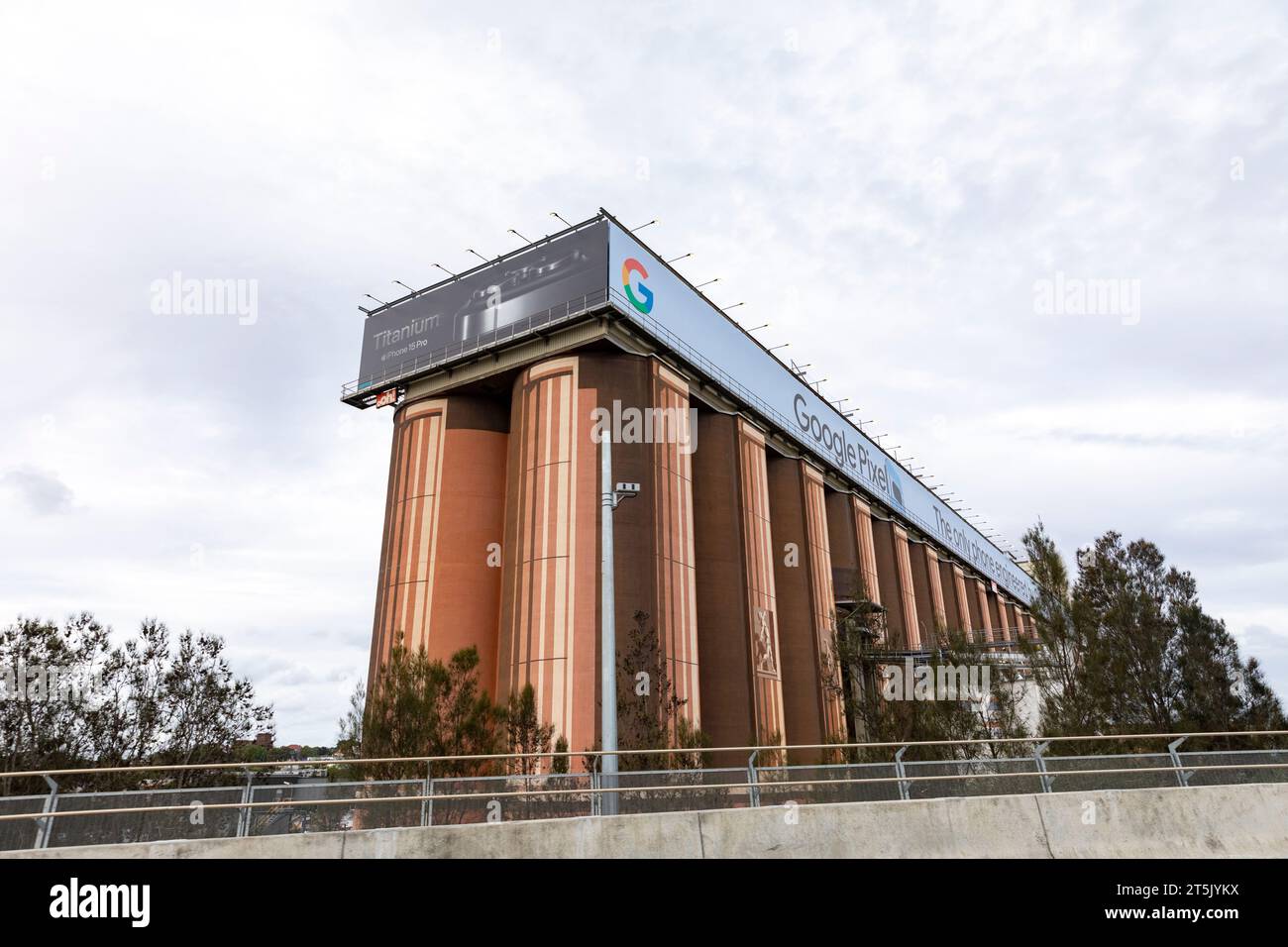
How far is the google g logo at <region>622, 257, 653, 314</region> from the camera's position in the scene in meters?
38.5

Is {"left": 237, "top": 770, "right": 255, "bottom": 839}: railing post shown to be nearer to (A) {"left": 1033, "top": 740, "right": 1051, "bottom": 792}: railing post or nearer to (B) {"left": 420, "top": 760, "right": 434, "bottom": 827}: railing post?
(B) {"left": 420, "top": 760, "right": 434, "bottom": 827}: railing post

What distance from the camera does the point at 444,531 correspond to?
40188 millimetres

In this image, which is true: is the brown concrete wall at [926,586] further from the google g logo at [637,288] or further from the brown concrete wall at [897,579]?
the google g logo at [637,288]

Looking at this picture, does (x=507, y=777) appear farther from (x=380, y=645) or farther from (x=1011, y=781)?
(x=380, y=645)

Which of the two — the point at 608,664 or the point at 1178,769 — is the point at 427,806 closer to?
the point at 608,664

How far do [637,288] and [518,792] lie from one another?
98.8 ft

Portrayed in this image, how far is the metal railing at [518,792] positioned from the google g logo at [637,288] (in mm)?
27555

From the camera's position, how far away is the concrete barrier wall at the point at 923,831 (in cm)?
1171

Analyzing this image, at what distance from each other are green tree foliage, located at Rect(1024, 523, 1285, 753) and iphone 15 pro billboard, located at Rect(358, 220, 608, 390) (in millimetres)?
22619

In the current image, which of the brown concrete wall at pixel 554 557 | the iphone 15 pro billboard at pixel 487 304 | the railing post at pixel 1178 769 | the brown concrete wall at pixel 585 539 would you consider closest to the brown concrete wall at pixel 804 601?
the brown concrete wall at pixel 585 539

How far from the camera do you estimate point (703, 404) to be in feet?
148

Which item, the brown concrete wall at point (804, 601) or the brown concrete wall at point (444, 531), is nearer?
the brown concrete wall at point (444, 531)

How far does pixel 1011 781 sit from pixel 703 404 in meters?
32.4
